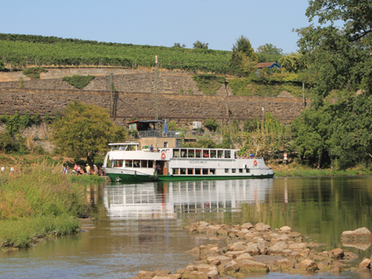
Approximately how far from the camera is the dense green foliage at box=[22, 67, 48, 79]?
58.7 metres

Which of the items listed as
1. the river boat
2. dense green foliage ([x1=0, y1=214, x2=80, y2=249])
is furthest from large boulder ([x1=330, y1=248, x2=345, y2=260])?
the river boat

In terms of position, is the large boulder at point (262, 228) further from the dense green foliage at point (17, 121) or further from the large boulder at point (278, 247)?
the dense green foliage at point (17, 121)

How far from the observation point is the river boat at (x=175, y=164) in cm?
4081

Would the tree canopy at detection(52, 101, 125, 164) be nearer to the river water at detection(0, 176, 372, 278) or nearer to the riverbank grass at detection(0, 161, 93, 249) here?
the river water at detection(0, 176, 372, 278)

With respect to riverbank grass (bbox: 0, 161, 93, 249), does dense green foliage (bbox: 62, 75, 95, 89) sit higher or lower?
higher

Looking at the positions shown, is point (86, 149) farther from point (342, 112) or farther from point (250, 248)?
point (250, 248)

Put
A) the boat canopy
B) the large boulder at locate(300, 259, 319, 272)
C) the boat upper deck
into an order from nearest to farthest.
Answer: the large boulder at locate(300, 259, 319, 272), the boat canopy, the boat upper deck

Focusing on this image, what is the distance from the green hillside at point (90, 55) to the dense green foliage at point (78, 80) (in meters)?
6.26

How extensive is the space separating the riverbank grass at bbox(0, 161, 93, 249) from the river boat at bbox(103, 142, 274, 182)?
23253 mm

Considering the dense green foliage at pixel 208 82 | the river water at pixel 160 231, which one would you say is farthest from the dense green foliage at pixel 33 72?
the river water at pixel 160 231

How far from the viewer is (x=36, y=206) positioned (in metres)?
14.8

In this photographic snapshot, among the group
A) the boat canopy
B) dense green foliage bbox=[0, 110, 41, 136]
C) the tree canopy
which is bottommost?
the boat canopy

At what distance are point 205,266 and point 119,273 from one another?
5.73ft

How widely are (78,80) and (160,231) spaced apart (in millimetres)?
49064
